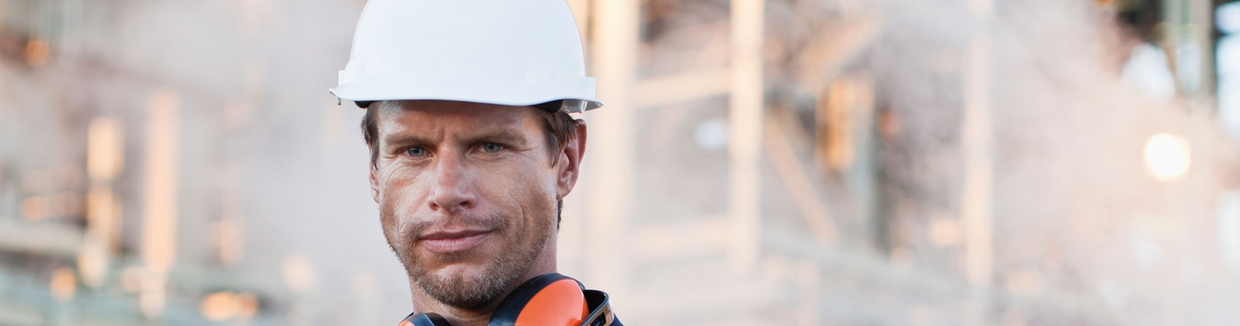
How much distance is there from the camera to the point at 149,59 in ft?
13.7

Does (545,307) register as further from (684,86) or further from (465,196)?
(684,86)

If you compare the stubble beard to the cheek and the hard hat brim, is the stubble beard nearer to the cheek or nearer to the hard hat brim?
the cheek

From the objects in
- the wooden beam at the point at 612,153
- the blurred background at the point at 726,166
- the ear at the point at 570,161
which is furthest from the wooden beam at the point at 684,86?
the ear at the point at 570,161

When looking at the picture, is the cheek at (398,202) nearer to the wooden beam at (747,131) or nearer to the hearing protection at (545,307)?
the hearing protection at (545,307)

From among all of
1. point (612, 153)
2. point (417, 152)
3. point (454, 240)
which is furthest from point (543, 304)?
point (612, 153)

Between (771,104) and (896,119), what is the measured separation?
1.25 meters

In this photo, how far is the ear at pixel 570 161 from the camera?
1213mm

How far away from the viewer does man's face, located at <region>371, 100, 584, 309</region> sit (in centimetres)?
109

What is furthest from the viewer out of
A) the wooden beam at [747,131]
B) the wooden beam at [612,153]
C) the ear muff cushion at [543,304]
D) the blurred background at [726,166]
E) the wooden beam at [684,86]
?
the wooden beam at [684,86]

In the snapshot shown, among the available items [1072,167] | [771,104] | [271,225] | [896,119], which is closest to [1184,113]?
[1072,167]

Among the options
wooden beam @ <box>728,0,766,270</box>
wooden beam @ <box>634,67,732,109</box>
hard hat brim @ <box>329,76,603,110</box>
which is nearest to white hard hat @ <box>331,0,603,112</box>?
hard hat brim @ <box>329,76,603,110</box>

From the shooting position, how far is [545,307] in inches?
41.3

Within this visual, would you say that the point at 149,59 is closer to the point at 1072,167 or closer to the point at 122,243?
the point at 122,243

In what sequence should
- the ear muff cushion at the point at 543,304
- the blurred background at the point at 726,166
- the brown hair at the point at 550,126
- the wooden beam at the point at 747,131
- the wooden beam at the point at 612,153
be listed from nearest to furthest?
the ear muff cushion at the point at 543,304 < the brown hair at the point at 550,126 < the blurred background at the point at 726,166 < the wooden beam at the point at 612,153 < the wooden beam at the point at 747,131
